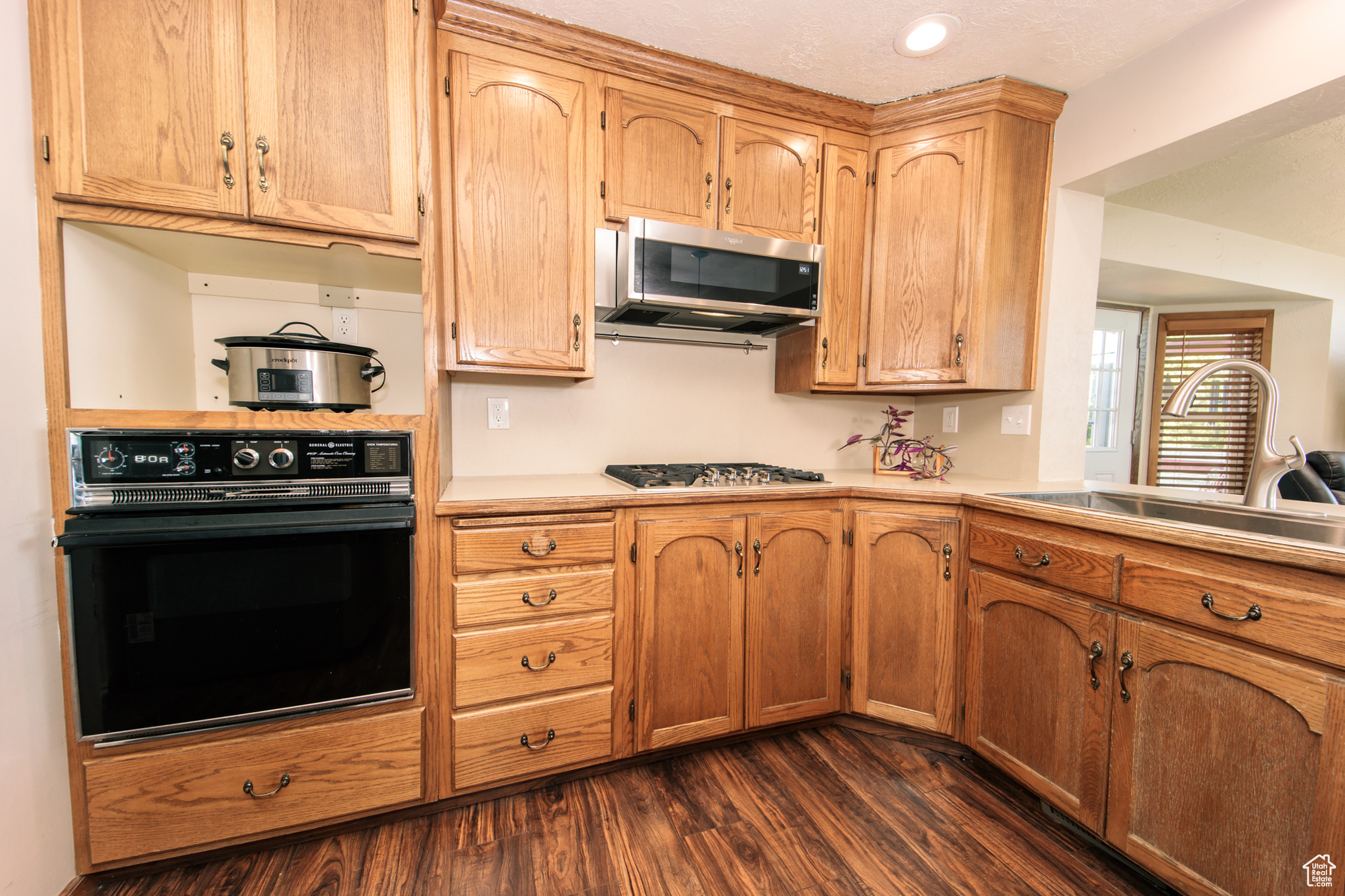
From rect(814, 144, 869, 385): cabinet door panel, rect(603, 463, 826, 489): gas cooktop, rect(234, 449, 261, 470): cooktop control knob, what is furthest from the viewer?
rect(814, 144, 869, 385): cabinet door panel

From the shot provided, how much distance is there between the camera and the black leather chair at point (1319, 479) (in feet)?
7.82

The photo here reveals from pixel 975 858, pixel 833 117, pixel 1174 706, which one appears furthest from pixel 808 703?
pixel 833 117

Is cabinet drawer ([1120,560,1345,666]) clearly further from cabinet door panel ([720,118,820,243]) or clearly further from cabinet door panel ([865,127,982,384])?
cabinet door panel ([720,118,820,243])

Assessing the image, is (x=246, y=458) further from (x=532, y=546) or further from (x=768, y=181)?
(x=768, y=181)

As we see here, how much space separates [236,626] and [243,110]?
48.6 inches

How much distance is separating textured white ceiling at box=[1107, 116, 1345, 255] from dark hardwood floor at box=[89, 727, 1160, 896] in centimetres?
257

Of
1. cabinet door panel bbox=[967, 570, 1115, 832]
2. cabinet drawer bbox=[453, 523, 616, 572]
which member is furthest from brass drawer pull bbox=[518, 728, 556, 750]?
cabinet door panel bbox=[967, 570, 1115, 832]

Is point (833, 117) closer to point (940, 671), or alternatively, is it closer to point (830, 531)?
point (830, 531)

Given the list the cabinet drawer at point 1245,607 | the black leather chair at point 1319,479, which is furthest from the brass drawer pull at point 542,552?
the black leather chair at point 1319,479

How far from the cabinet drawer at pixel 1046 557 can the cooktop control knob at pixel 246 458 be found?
2058 millimetres

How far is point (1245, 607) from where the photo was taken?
1022 millimetres

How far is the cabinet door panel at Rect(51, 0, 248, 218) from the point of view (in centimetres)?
109

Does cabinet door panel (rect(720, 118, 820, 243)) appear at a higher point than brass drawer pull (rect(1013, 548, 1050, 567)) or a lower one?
higher

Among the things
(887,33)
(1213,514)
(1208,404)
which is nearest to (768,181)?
(887,33)
